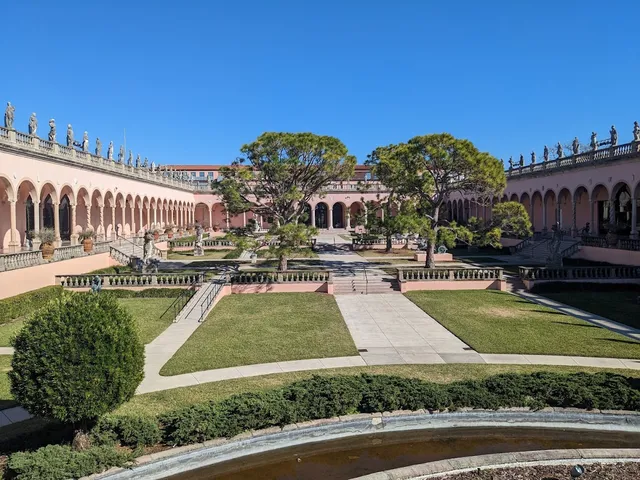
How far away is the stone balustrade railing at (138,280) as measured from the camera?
2472cm

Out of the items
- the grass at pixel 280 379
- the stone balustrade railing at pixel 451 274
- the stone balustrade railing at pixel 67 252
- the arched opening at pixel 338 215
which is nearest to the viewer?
the grass at pixel 280 379

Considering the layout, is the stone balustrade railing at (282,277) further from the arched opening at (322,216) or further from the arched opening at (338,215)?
the arched opening at (338,215)

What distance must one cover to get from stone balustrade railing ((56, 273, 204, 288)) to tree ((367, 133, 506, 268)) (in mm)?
12373

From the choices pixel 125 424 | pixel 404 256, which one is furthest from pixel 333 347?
pixel 404 256

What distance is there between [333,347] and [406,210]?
14874 mm

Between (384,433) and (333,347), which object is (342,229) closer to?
(333,347)

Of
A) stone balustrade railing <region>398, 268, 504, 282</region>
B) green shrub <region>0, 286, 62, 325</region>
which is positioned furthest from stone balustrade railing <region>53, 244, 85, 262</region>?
stone balustrade railing <region>398, 268, 504, 282</region>

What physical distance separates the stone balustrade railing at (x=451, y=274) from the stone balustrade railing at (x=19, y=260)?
18.4 m

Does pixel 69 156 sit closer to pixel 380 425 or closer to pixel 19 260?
pixel 19 260

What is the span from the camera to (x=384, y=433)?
9070mm

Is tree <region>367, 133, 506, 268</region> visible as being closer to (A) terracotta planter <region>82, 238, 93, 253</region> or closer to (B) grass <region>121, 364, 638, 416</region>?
(B) grass <region>121, 364, 638, 416</region>

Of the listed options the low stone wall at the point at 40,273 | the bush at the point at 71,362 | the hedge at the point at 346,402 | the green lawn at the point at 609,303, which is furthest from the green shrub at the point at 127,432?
the green lawn at the point at 609,303

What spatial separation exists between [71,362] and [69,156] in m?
30.1

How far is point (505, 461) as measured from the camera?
7.46 meters
